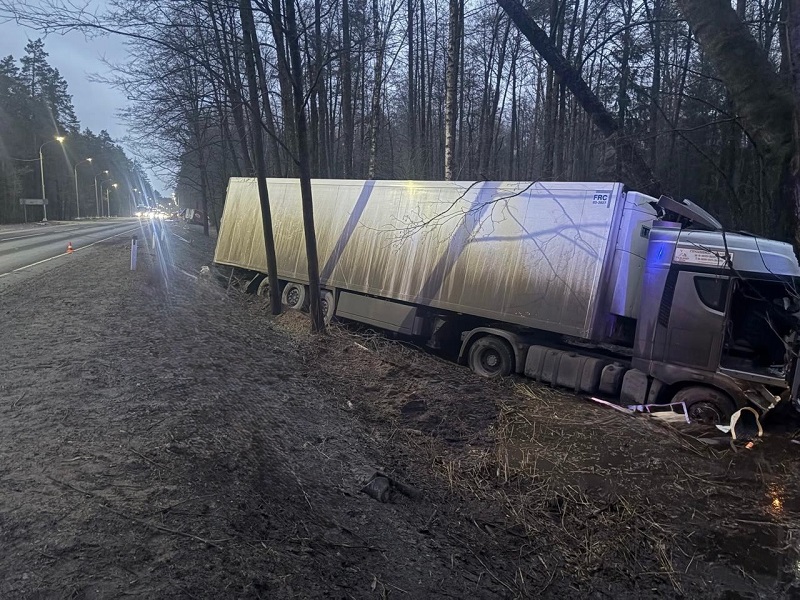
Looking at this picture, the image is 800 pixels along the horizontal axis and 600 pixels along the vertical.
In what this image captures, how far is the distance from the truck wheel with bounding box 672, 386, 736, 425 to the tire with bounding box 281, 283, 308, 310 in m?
8.63

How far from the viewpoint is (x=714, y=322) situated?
678cm

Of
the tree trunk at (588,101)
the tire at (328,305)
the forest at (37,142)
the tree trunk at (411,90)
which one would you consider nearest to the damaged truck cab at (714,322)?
the tree trunk at (588,101)

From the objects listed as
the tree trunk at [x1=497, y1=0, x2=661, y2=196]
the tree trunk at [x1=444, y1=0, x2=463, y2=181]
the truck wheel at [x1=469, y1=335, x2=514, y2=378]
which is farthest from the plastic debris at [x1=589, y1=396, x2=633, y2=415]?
the tree trunk at [x1=444, y1=0, x2=463, y2=181]

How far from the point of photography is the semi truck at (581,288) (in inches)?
265

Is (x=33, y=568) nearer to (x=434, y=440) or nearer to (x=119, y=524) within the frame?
(x=119, y=524)

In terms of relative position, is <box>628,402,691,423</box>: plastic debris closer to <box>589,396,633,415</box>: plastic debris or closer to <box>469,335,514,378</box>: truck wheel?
<box>589,396,633,415</box>: plastic debris

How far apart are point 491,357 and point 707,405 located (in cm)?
335

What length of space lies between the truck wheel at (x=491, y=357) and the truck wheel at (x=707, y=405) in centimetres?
261

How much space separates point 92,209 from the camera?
9656 cm

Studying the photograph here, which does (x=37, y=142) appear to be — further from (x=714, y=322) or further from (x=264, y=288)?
(x=714, y=322)

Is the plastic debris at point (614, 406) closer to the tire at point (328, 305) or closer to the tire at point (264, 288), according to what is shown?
the tire at point (328, 305)

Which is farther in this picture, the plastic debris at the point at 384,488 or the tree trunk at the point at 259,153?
Result: the tree trunk at the point at 259,153

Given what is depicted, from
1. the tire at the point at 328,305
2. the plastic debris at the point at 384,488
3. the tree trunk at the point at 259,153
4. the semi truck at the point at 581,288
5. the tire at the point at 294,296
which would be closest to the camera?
the plastic debris at the point at 384,488

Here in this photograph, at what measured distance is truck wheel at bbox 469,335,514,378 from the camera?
8.86 meters
